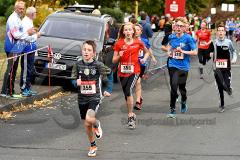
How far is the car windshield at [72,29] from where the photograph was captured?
1563 cm

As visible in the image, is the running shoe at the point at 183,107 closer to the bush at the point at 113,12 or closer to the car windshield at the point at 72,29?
the car windshield at the point at 72,29

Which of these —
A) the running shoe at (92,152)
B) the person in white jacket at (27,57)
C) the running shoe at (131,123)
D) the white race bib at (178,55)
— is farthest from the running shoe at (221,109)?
the running shoe at (92,152)

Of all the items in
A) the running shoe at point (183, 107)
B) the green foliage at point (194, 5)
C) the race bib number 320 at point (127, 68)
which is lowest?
the green foliage at point (194, 5)

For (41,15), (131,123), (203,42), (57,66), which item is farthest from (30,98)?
(41,15)

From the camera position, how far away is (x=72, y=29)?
15.9 m

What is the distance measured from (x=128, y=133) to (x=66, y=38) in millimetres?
6220

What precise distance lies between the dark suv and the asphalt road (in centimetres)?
126

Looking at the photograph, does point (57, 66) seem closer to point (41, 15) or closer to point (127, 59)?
point (127, 59)

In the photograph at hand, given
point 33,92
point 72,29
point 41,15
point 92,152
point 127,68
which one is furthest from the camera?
point 41,15

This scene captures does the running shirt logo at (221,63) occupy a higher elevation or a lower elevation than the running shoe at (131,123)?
higher

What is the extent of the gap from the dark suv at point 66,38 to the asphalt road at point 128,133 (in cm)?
126

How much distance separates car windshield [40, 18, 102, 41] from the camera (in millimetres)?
15632

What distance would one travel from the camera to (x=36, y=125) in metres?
10.2

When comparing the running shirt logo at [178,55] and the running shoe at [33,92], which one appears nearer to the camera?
the running shirt logo at [178,55]
